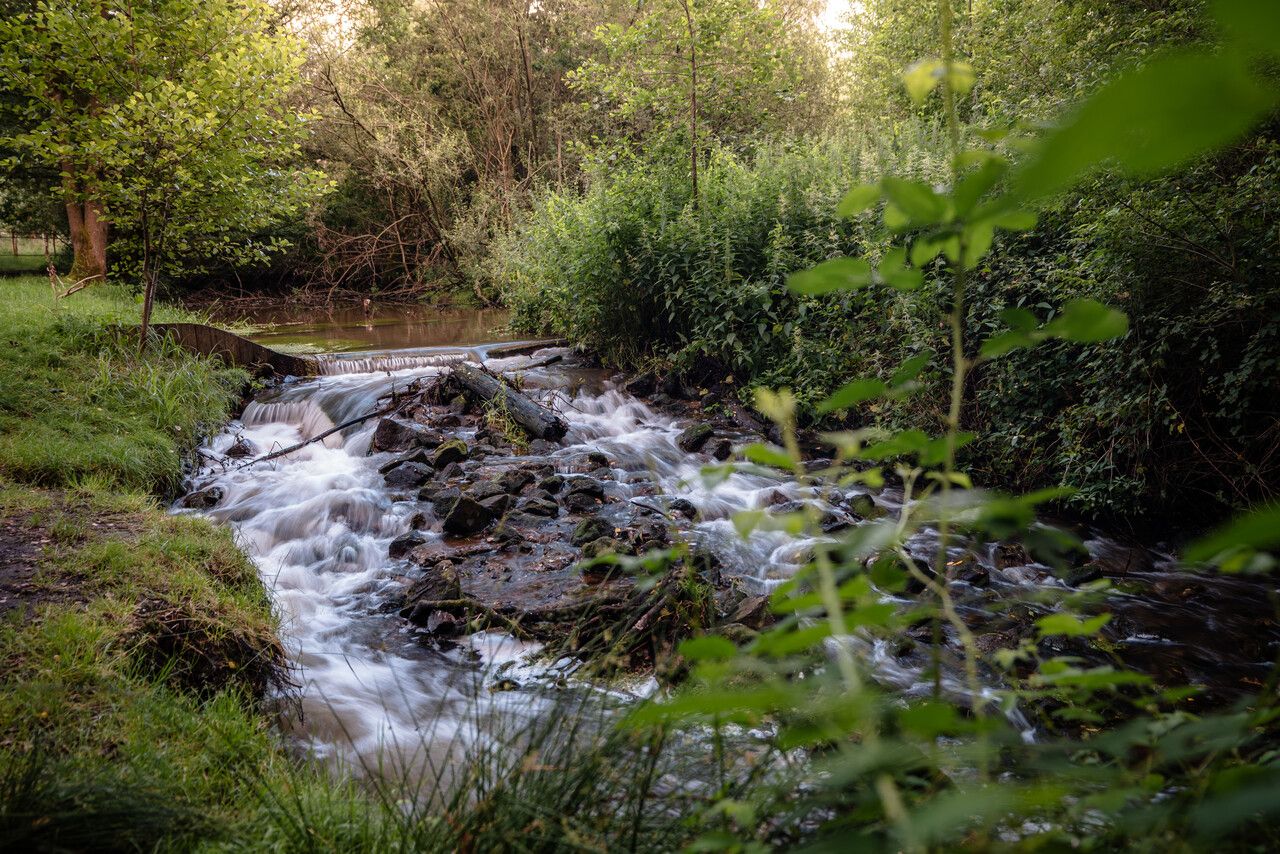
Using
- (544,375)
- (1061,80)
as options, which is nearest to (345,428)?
(544,375)

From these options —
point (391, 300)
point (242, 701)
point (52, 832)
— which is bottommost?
point (242, 701)

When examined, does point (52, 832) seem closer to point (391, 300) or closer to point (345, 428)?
point (345, 428)

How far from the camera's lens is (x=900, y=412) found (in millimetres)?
6961

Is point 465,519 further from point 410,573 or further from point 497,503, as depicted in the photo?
point 410,573

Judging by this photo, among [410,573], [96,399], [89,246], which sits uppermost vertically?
[89,246]

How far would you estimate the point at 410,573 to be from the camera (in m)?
5.37

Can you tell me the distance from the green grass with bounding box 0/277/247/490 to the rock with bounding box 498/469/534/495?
305 cm

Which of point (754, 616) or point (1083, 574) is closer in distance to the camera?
point (754, 616)

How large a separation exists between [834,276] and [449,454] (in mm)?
6951

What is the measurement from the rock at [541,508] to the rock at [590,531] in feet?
1.68

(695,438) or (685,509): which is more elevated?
(695,438)

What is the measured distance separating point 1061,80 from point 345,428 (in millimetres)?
9224

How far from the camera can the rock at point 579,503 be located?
6.47 m

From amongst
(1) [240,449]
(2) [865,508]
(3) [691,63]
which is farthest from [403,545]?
(3) [691,63]
